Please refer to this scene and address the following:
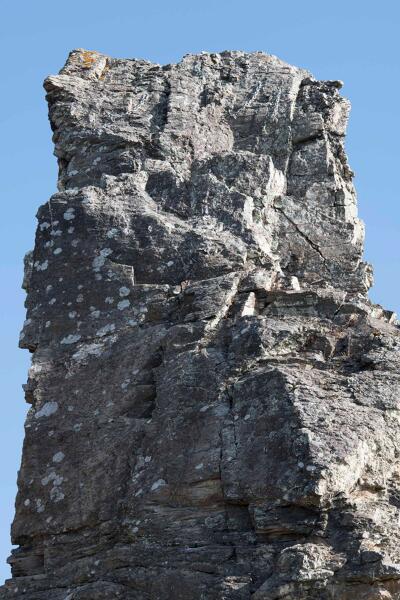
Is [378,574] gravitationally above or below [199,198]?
below

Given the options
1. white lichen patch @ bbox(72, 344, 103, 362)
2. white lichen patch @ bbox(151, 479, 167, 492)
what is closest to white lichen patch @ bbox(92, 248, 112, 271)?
white lichen patch @ bbox(72, 344, 103, 362)

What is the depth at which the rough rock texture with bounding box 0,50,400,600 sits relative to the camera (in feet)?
46.8

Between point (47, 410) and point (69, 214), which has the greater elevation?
point (69, 214)

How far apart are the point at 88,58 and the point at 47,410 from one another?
7191 mm

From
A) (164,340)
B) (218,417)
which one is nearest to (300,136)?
(164,340)

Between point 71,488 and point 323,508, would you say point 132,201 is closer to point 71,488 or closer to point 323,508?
point 71,488

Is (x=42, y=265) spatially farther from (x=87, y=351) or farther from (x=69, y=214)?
(x=87, y=351)

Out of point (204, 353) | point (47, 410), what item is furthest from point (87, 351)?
point (204, 353)

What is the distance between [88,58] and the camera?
21.6 metres

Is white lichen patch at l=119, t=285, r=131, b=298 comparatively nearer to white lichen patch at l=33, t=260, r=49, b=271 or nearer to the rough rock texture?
the rough rock texture

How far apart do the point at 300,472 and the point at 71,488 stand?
3356 millimetres

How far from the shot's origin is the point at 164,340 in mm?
16812

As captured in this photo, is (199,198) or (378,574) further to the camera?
(199,198)

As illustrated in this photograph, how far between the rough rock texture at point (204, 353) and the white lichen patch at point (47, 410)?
Answer: 22mm
